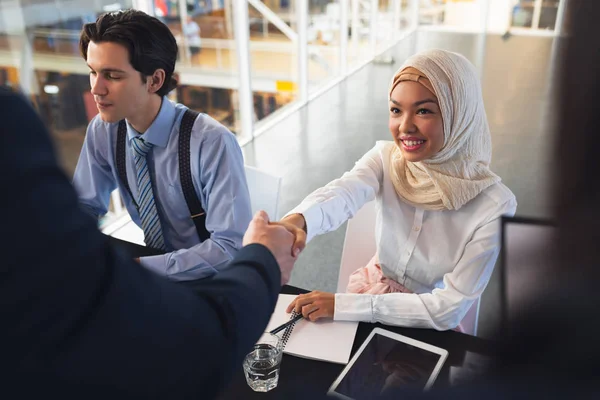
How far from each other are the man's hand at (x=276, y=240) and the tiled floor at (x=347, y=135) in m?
1.61

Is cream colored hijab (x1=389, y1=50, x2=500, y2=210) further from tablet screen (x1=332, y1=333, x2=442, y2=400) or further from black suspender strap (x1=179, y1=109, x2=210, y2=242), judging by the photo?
black suspender strap (x1=179, y1=109, x2=210, y2=242)

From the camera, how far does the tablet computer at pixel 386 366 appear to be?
115 cm

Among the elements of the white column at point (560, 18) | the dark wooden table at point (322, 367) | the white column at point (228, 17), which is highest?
the white column at point (560, 18)

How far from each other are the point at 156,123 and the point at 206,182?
282 mm

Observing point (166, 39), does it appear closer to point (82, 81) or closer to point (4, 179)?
point (4, 179)

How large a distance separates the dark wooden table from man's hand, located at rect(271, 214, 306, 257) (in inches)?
10.7

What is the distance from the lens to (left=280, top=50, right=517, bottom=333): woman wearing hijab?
1416 mm

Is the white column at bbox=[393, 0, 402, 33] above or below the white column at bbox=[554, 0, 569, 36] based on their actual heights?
below

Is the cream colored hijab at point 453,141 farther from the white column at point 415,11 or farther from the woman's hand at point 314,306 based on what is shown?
the white column at point 415,11

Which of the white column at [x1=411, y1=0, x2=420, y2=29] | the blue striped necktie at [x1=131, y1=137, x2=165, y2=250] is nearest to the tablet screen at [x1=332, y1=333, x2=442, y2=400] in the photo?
the blue striped necktie at [x1=131, y1=137, x2=165, y2=250]

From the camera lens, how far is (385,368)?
1200mm

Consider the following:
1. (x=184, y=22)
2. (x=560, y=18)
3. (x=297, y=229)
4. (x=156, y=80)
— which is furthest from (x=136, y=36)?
(x=184, y=22)

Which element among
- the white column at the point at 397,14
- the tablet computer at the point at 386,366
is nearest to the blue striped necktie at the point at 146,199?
the tablet computer at the point at 386,366

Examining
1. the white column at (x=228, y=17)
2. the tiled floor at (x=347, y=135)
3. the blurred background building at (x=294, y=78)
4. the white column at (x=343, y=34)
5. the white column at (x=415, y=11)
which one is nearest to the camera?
the blurred background building at (x=294, y=78)
